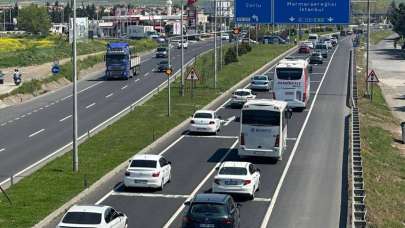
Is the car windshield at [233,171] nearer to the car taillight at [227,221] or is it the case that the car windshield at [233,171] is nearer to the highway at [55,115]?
the car taillight at [227,221]

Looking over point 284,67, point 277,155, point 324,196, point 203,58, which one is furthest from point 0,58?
point 324,196

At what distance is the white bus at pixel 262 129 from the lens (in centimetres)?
3969

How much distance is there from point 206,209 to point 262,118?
1481 centimetres

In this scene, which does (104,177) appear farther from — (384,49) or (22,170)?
(384,49)

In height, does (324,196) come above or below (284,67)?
below

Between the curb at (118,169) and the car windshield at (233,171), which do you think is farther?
the car windshield at (233,171)

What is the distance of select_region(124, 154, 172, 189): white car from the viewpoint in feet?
110

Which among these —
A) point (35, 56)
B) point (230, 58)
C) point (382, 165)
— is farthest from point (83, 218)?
point (35, 56)

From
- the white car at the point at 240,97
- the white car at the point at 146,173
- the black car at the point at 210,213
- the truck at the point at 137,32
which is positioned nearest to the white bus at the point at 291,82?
the white car at the point at 240,97

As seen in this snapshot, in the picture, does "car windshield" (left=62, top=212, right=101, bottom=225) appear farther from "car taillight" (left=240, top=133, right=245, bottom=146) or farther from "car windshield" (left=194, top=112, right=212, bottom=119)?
"car windshield" (left=194, top=112, right=212, bottom=119)

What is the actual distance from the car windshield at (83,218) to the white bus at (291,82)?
109 ft

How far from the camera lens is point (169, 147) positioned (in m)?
45.6

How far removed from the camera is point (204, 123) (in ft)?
163

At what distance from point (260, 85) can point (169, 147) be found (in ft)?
97.7
